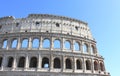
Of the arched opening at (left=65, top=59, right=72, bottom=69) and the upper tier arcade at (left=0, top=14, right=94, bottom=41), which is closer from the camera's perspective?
the arched opening at (left=65, top=59, right=72, bottom=69)

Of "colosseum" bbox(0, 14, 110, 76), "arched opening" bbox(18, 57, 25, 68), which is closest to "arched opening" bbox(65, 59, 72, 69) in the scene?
"colosseum" bbox(0, 14, 110, 76)

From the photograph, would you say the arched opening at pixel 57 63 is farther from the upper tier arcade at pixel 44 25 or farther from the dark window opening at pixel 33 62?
the upper tier arcade at pixel 44 25

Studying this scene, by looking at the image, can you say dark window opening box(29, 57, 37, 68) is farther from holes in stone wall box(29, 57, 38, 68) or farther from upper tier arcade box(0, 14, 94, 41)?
upper tier arcade box(0, 14, 94, 41)

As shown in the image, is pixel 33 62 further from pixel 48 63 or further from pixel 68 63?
pixel 68 63

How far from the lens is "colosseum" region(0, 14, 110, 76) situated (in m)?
29.7

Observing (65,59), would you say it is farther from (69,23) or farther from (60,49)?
(69,23)

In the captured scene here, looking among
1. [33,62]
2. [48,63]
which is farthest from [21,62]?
[48,63]

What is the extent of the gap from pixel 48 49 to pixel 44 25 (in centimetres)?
486

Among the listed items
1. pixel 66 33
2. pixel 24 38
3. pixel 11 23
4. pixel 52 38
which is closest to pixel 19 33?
pixel 24 38

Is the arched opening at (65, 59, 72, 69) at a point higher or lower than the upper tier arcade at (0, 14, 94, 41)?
lower

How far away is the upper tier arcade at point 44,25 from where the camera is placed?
109 ft

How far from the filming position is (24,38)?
32281 mm

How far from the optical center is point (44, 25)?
33438 mm

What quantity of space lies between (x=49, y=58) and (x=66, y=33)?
5800 millimetres
